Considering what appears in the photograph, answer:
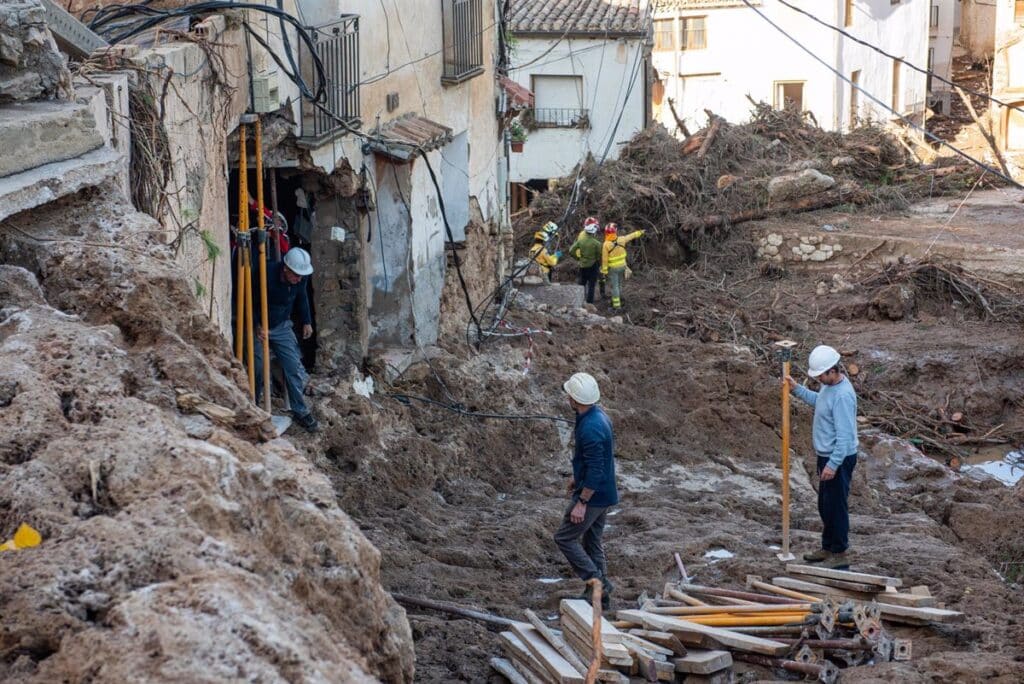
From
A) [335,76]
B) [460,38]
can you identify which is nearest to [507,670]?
[335,76]

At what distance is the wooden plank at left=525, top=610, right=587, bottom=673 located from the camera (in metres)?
7.09

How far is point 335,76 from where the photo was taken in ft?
35.8

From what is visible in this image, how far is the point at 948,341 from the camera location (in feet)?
62.0

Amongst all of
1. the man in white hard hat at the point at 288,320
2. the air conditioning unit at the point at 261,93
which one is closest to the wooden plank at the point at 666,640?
the man in white hard hat at the point at 288,320

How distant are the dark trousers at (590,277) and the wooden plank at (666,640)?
1447cm

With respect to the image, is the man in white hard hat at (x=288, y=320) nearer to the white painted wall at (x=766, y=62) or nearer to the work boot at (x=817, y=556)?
the work boot at (x=817, y=556)

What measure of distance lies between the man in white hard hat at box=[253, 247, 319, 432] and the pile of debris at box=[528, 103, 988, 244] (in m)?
13.6

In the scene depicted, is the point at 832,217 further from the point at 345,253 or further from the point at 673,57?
the point at 345,253

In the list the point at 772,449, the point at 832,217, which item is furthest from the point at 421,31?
the point at 832,217

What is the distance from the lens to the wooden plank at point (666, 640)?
7523 millimetres

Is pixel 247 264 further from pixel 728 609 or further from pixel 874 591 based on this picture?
pixel 874 591

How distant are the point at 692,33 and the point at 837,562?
87.7ft

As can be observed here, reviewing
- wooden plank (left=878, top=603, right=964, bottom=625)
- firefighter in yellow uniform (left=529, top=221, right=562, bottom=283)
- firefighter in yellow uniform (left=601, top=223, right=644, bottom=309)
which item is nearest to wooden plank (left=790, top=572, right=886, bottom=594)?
wooden plank (left=878, top=603, right=964, bottom=625)

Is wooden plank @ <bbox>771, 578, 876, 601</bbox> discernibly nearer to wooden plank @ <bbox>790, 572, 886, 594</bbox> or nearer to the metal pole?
wooden plank @ <bbox>790, 572, 886, 594</bbox>
